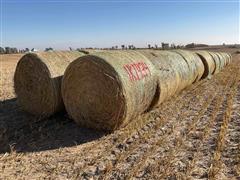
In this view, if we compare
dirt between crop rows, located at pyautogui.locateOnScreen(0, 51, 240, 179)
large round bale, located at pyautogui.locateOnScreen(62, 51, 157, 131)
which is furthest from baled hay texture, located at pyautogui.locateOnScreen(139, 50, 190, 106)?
large round bale, located at pyautogui.locateOnScreen(62, 51, 157, 131)

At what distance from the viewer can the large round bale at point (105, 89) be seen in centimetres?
571

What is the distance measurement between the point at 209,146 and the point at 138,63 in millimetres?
2335

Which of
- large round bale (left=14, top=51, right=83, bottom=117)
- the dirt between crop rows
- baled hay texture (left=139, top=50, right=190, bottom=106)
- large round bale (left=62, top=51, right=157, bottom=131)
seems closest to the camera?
the dirt between crop rows

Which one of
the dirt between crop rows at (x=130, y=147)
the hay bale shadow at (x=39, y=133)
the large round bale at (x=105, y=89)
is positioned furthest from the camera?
the large round bale at (x=105, y=89)

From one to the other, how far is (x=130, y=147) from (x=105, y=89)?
1.24 meters

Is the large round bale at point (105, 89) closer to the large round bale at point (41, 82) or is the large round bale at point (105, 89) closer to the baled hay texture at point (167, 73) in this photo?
the large round bale at point (41, 82)

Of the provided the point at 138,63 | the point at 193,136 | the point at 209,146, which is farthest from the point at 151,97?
the point at 209,146

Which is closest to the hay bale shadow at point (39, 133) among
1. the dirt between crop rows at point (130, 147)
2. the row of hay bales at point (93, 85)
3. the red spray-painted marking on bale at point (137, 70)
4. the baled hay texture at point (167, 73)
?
the dirt between crop rows at point (130, 147)

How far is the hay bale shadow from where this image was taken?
213 inches

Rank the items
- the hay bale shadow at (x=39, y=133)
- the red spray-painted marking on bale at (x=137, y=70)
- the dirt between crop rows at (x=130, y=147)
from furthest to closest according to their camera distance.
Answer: the red spray-painted marking on bale at (x=137, y=70), the hay bale shadow at (x=39, y=133), the dirt between crop rows at (x=130, y=147)

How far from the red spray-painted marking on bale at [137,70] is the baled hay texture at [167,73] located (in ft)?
2.05

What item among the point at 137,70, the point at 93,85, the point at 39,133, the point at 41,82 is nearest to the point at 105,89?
the point at 93,85

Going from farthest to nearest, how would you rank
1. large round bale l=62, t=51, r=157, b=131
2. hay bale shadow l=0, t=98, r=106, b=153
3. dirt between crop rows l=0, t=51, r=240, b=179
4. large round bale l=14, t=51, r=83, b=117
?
1. large round bale l=14, t=51, r=83, b=117
2. large round bale l=62, t=51, r=157, b=131
3. hay bale shadow l=0, t=98, r=106, b=153
4. dirt between crop rows l=0, t=51, r=240, b=179

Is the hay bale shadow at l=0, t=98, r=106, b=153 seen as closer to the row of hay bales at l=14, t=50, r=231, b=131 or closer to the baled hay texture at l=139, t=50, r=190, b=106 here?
the row of hay bales at l=14, t=50, r=231, b=131
